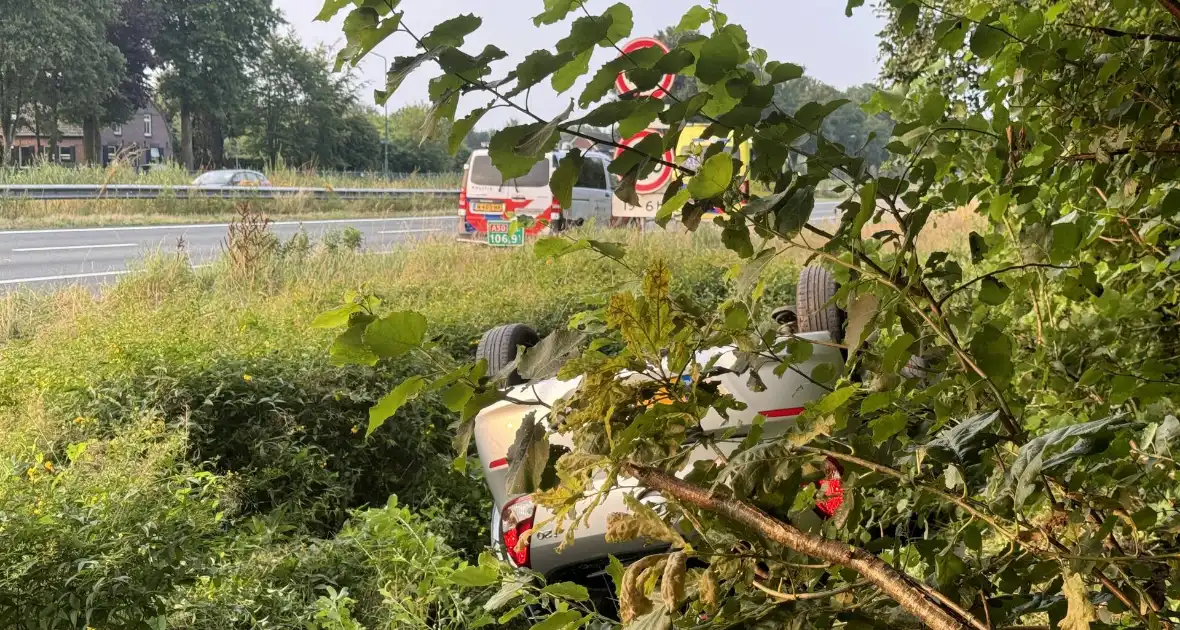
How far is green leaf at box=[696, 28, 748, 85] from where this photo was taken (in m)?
0.65

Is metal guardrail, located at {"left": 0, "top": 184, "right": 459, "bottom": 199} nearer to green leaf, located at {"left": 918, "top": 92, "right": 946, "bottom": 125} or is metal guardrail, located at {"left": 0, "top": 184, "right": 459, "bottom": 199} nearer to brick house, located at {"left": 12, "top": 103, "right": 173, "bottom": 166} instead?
brick house, located at {"left": 12, "top": 103, "right": 173, "bottom": 166}

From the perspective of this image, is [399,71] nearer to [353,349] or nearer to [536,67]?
[536,67]

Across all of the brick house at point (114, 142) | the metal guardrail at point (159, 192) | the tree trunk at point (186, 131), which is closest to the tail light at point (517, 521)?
the metal guardrail at point (159, 192)

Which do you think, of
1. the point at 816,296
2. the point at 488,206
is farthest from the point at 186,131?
the point at 816,296

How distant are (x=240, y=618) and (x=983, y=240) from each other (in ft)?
8.09

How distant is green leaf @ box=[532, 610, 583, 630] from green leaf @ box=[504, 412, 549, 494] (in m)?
0.09

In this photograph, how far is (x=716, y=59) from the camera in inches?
25.5

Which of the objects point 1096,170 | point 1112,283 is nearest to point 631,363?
point 1096,170

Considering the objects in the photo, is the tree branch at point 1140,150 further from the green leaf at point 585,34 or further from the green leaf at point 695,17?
the green leaf at point 585,34

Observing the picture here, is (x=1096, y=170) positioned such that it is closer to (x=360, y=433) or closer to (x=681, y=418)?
(x=681, y=418)

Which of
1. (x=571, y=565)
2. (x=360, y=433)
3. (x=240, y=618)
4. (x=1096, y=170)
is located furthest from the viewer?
(x=360, y=433)

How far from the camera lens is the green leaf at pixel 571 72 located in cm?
61

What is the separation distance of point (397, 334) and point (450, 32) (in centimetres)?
21

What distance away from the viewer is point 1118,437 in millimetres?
655
